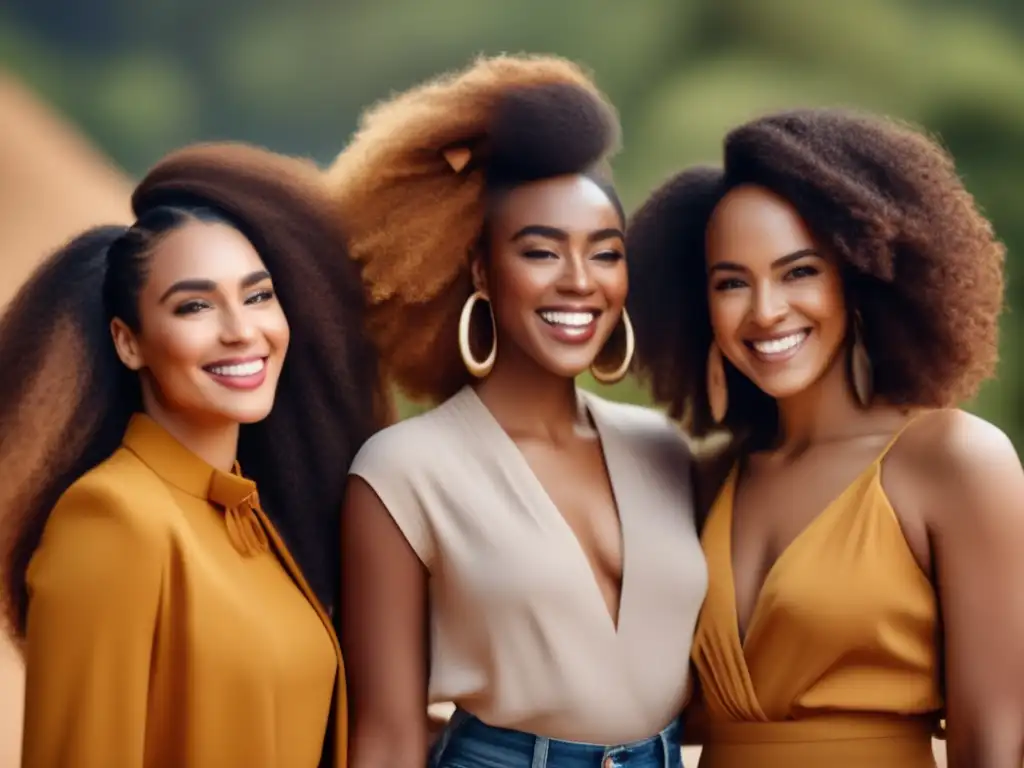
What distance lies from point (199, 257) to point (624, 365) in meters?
0.83

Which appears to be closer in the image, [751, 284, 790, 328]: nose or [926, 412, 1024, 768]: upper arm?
[926, 412, 1024, 768]: upper arm

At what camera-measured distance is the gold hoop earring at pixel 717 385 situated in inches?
106

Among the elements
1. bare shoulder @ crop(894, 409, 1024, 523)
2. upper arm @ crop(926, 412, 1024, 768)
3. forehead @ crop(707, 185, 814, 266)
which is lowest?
upper arm @ crop(926, 412, 1024, 768)

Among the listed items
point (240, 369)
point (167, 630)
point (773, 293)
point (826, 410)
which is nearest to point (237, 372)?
point (240, 369)

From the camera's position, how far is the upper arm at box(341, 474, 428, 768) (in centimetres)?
241

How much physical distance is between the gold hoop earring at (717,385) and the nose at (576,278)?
35cm

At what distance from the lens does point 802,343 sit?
248 centimetres

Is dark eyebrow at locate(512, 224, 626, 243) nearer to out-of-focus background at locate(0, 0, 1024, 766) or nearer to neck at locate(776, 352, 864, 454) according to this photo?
neck at locate(776, 352, 864, 454)

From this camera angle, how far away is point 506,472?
2500mm

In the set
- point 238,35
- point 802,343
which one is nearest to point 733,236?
point 802,343

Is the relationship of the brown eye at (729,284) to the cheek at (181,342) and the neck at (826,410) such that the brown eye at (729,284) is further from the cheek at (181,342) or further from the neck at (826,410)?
the cheek at (181,342)

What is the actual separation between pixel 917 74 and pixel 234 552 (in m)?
5.93

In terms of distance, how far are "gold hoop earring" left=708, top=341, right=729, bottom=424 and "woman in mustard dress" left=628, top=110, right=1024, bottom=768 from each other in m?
0.09

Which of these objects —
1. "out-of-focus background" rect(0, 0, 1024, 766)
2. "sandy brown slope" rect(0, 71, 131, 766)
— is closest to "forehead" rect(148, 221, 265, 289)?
"out-of-focus background" rect(0, 0, 1024, 766)
